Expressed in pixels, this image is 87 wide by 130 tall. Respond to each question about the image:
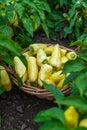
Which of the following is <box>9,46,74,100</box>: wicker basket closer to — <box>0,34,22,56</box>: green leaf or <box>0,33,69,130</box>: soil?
<box>0,33,69,130</box>: soil

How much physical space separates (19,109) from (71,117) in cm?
156

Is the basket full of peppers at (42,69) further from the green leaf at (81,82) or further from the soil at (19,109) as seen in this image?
the green leaf at (81,82)

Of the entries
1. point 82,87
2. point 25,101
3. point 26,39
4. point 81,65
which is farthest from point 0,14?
point 82,87

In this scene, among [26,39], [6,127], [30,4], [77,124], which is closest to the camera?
[77,124]

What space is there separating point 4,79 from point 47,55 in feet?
1.76

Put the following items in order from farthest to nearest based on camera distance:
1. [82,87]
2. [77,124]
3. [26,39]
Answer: [26,39] < [82,87] < [77,124]

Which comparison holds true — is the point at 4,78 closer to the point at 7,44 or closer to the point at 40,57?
the point at 40,57

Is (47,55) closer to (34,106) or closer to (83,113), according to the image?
(34,106)

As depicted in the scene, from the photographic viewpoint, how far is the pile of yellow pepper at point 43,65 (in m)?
3.06

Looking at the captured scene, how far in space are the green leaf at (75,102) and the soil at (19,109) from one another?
4.68 feet

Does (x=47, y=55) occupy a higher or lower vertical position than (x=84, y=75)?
lower

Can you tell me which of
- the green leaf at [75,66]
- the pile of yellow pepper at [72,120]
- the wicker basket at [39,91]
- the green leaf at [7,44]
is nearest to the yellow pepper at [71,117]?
the pile of yellow pepper at [72,120]

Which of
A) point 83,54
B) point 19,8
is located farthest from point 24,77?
point 83,54

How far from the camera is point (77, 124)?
154 cm
